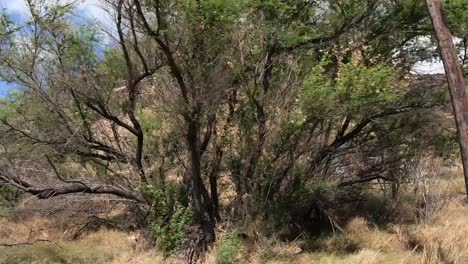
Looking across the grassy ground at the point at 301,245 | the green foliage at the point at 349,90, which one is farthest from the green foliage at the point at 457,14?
the grassy ground at the point at 301,245

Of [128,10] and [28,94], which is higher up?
[128,10]

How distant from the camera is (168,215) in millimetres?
14172

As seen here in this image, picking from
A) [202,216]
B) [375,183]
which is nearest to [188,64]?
[202,216]

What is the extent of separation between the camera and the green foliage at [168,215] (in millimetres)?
13562

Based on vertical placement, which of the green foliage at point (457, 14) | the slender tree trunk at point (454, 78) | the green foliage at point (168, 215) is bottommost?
the green foliage at point (168, 215)

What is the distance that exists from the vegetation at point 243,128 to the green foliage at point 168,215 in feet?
0.12

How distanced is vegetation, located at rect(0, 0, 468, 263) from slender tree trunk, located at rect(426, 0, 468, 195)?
6.02 feet

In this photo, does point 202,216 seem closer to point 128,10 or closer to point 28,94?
point 128,10

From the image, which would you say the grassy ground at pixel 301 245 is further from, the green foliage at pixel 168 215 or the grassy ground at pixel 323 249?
the green foliage at pixel 168 215

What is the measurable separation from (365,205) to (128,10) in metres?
9.09

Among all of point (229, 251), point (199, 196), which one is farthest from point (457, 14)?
point (229, 251)

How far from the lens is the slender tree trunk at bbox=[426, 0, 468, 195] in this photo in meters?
11.1

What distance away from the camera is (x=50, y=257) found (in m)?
13.4

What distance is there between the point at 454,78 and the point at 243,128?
5.09 m
